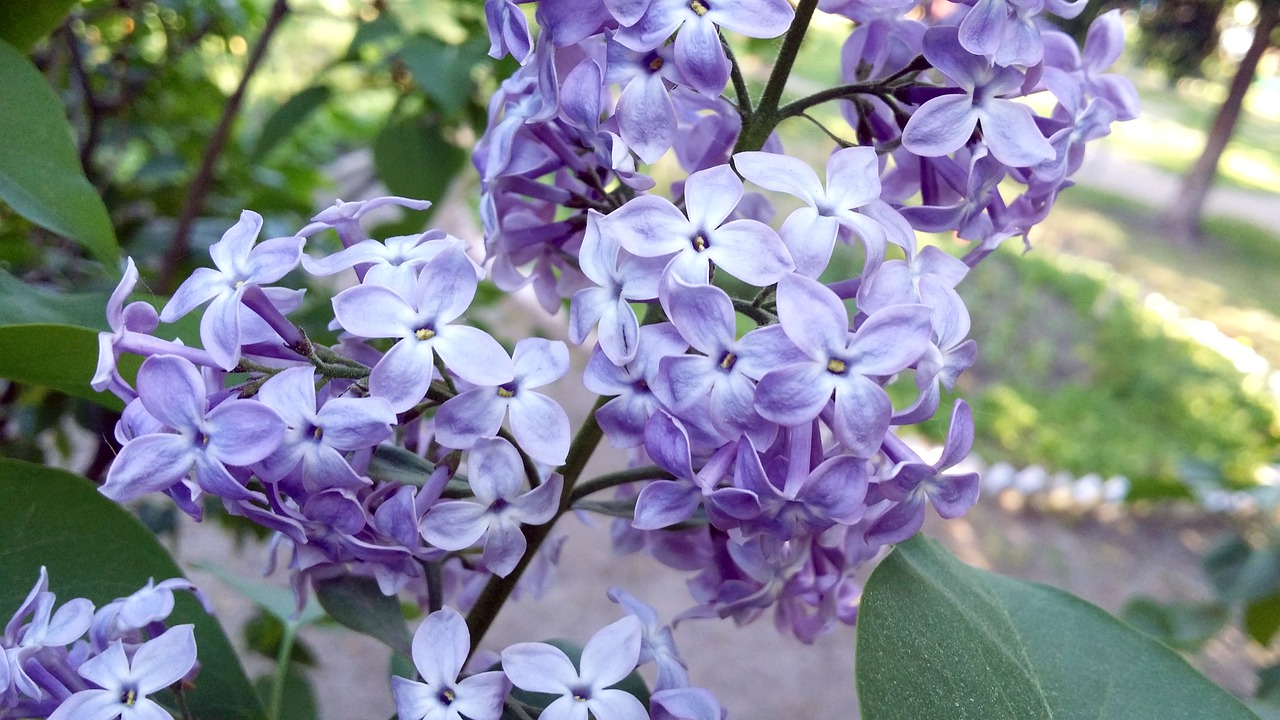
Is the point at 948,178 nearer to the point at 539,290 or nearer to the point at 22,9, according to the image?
the point at 539,290

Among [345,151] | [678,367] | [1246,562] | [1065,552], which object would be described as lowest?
[1065,552]

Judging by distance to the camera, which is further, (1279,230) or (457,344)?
(1279,230)

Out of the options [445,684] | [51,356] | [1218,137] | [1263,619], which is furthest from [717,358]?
[1218,137]

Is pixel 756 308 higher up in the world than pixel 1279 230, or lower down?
higher up

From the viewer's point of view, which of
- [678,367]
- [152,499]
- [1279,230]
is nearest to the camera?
[678,367]

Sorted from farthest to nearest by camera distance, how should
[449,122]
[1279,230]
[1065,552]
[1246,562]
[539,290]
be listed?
[1279,230], [1065,552], [1246,562], [449,122], [539,290]

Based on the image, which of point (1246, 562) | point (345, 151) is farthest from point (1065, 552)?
point (345, 151)
